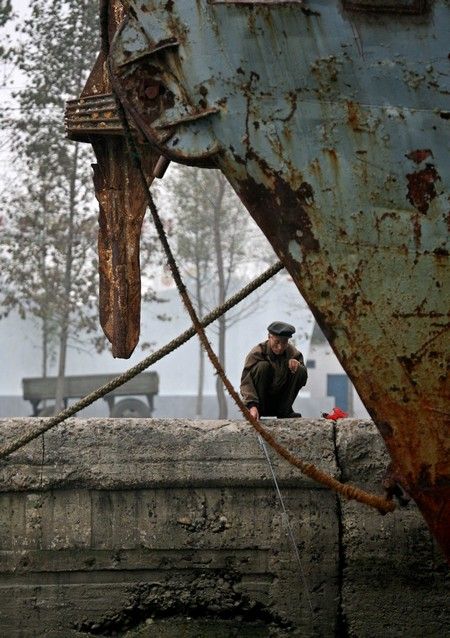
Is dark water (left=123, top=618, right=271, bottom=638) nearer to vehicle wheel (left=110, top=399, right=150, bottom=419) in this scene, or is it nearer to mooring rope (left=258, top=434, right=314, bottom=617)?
mooring rope (left=258, top=434, right=314, bottom=617)

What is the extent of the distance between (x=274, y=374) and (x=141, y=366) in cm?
218

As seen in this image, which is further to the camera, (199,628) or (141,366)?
(199,628)

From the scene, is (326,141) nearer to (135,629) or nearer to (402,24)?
(402,24)

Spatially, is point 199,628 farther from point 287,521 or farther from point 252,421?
point 252,421

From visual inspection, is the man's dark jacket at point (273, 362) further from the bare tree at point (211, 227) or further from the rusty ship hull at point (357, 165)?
the bare tree at point (211, 227)

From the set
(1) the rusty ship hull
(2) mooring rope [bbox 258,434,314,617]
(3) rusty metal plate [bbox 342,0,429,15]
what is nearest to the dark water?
(2) mooring rope [bbox 258,434,314,617]

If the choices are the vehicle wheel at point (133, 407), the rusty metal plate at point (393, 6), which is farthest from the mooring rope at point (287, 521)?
the vehicle wheel at point (133, 407)

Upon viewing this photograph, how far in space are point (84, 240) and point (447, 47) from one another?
62.8 feet

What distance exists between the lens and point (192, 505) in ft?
20.7

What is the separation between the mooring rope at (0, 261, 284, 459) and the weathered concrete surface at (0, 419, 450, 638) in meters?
0.29

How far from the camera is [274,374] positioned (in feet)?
25.3

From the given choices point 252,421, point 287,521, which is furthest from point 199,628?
point 252,421

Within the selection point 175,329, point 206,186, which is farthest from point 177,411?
point 206,186

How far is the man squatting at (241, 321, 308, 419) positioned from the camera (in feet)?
25.0
